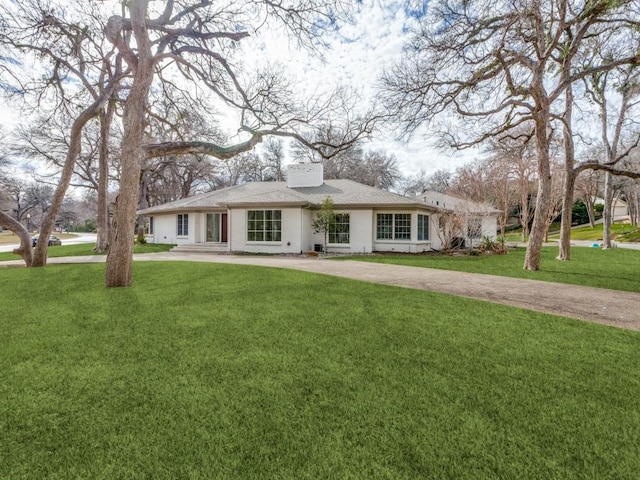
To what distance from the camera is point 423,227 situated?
1675 cm

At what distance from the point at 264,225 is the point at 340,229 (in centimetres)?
377

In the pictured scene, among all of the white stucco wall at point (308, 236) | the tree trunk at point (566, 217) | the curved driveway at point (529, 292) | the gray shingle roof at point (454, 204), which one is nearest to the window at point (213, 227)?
the white stucco wall at point (308, 236)

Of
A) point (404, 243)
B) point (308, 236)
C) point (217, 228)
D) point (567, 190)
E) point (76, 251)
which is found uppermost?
point (567, 190)

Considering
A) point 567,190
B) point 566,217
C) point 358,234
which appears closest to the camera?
point 567,190

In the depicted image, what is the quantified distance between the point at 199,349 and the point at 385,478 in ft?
7.85

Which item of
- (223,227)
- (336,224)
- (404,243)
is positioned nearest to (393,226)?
(404,243)

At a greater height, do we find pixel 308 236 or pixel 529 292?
pixel 308 236

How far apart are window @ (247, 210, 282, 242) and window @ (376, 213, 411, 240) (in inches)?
195

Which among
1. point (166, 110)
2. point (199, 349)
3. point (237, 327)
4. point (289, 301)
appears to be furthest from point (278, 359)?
point (166, 110)

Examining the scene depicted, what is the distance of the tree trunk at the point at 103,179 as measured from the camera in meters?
13.4

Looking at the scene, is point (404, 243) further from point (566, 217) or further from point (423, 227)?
point (566, 217)

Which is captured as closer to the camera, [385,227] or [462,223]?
[385,227]

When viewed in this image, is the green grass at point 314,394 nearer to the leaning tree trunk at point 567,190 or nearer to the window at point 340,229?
the leaning tree trunk at point 567,190

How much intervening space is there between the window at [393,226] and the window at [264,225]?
4952 millimetres
